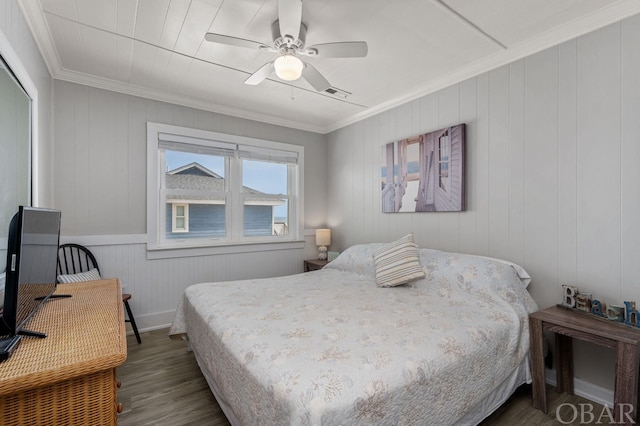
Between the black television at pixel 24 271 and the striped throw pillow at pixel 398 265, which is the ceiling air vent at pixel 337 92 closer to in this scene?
the striped throw pillow at pixel 398 265

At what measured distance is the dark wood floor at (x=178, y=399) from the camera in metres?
1.82

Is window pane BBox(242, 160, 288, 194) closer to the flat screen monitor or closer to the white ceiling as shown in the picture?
the white ceiling

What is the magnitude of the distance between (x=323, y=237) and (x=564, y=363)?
9.20 feet

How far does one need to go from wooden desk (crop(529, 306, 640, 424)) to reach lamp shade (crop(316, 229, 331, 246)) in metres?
2.67

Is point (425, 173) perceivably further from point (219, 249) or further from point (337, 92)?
point (219, 249)

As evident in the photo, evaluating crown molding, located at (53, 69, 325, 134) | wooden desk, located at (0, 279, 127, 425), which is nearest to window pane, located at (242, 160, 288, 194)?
crown molding, located at (53, 69, 325, 134)

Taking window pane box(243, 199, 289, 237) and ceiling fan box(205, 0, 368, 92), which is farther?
window pane box(243, 199, 289, 237)

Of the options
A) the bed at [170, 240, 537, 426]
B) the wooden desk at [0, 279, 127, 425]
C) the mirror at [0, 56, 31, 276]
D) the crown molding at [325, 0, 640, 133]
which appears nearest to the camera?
the wooden desk at [0, 279, 127, 425]

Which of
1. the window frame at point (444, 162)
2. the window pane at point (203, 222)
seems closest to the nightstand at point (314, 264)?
the window pane at point (203, 222)

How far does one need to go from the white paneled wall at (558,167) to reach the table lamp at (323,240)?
151 cm

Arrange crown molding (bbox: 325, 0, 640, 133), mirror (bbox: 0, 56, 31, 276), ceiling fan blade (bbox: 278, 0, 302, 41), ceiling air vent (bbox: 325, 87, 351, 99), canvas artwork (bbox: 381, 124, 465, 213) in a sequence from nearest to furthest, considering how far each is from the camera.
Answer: mirror (bbox: 0, 56, 31, 276), ceiling fan blade (bbox: 278, 0, 302, 41), crown molding (bbox: 325, 0, 640, 133), canvas artwork (bbox: 381, 124, 465, 213), ceiling air vent (bbox: 325, 87, 351, 99)

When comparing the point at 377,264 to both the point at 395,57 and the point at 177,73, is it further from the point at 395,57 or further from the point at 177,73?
the point at 177,73

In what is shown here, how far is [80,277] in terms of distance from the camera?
2613 mm

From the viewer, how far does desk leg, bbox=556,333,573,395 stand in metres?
2.08
